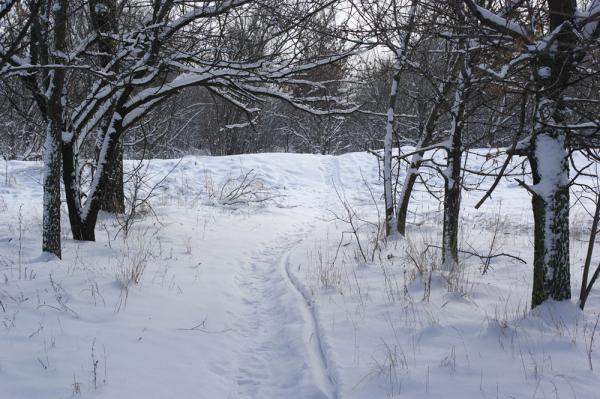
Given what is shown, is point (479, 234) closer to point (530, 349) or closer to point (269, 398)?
point (530, 349)

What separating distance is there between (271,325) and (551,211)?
2765 millimetres

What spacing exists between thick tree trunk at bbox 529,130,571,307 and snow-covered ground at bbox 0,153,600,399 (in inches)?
9.7

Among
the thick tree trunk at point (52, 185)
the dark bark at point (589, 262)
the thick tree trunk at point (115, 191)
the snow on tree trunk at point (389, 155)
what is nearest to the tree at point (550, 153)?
the dark bark at point (589, 262)

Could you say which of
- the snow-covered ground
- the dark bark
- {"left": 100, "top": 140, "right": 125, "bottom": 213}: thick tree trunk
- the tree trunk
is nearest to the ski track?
the snow-covered ground

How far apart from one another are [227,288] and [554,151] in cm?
380

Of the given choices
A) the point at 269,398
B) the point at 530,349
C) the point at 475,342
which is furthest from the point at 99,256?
the point at 530,349

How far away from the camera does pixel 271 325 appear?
4.38 meters

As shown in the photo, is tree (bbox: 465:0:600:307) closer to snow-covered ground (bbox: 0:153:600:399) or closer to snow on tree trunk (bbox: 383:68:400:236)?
snow-covered ground (bbox: 0:153:600:399)

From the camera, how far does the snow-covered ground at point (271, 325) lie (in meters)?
2.98

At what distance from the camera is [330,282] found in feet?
17.5

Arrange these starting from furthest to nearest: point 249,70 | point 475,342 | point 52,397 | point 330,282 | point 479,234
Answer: point 479,234 < point 249,70 < point 330,282 < point 475,342 < point 52,397

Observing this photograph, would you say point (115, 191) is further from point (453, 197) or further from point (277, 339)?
point (453, 197)

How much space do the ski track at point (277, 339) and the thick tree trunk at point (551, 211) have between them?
207 centimetres

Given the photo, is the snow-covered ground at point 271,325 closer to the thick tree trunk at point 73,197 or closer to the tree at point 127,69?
the thick tree trunk at point 73,197
